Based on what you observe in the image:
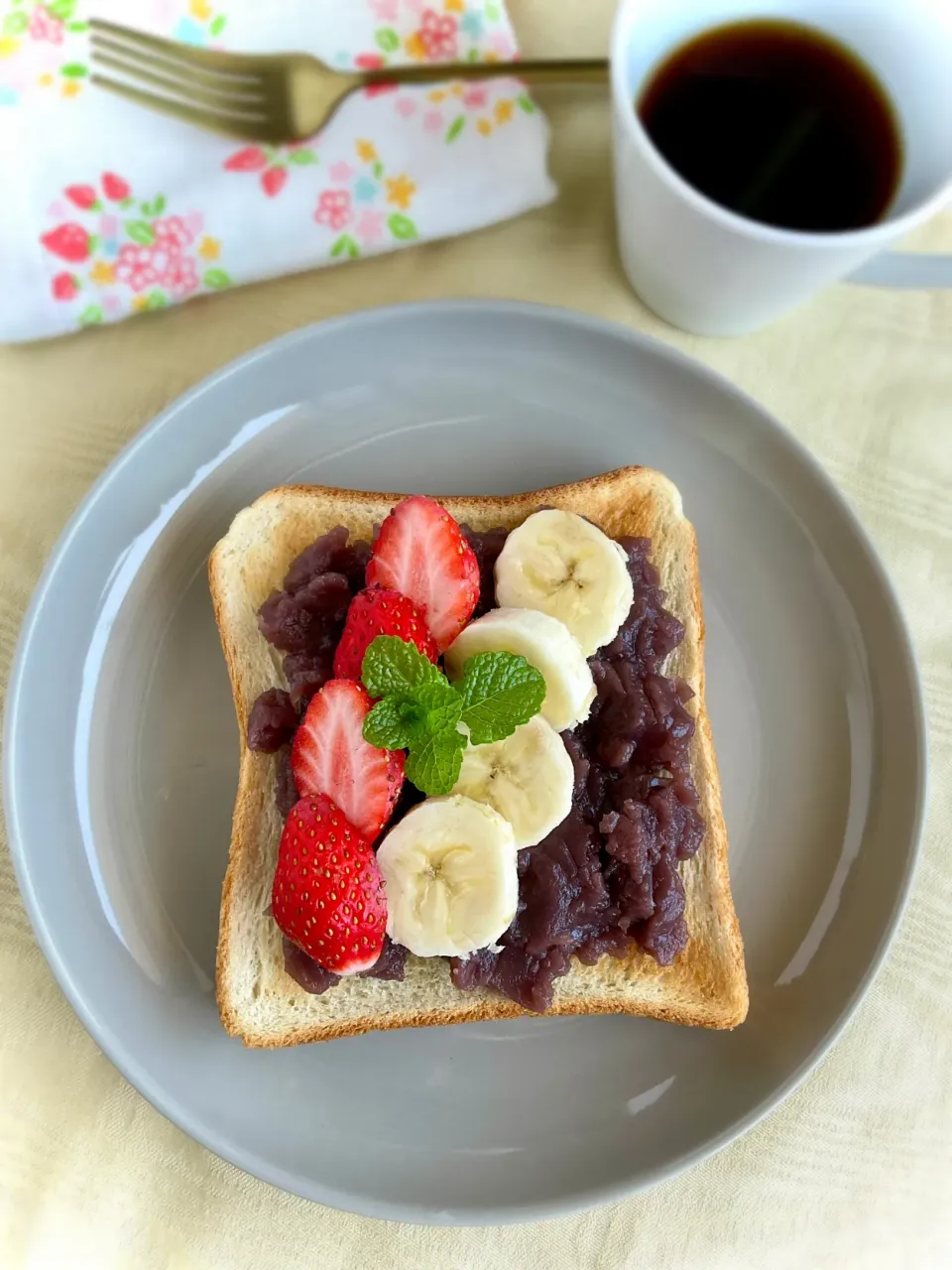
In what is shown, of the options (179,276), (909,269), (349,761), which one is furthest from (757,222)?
(179,276)

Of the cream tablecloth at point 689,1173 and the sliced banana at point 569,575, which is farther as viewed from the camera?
the cream tablecloth at point 689,1173

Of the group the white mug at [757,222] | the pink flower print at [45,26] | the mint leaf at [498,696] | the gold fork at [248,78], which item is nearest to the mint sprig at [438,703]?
the mint leaf at [498,696]

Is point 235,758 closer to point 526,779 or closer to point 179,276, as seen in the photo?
point 526,779

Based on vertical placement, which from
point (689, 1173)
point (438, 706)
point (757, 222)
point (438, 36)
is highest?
point (438, 36)

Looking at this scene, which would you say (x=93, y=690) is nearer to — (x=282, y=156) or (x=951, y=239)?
(x=282, y=156)

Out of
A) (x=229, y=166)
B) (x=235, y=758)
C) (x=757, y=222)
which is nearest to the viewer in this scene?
(x=757, y=222)

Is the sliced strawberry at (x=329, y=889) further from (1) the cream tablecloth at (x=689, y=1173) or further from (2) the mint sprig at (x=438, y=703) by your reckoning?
(1) the cream tablecloth at (x=689, y=1173)
